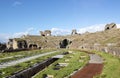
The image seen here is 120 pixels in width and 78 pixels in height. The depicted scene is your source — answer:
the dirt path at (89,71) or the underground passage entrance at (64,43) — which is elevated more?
the underground passage entrance at (64,43)

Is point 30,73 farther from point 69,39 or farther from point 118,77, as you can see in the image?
point 69,39

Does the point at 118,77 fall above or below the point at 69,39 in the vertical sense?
below

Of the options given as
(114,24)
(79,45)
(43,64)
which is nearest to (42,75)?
(43,64)

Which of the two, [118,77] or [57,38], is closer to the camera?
[118,77]

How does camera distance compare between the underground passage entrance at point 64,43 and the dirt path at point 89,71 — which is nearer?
the dirt path at point 89,71

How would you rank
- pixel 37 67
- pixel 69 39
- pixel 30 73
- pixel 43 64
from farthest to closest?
pixel 69 39
pixel 43 64
pixel 37 67
pixel 30 73

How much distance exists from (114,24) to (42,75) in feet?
300

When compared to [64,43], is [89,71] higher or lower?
lower

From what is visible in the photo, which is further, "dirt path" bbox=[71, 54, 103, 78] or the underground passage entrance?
the underground passage entrance

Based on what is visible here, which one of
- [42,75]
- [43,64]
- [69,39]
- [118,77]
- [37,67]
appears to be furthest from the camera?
[69,39]

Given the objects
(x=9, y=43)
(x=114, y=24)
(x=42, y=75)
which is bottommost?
(x=42, y=75)

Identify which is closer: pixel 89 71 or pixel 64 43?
pixel 89 71

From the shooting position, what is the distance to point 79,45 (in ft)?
277

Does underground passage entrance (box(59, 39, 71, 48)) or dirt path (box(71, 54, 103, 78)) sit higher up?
underground passage entrance (box(59, 39, 71, 48))
